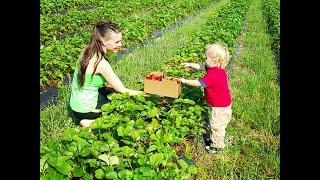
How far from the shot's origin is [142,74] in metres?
7.11

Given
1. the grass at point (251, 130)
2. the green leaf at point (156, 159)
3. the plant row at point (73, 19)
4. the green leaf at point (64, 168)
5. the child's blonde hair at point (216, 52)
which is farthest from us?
the plant row at point (73, 19)

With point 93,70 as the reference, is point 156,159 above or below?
below

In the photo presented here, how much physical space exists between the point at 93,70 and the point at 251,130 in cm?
208

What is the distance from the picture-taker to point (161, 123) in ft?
15.7

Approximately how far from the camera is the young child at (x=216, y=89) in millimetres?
4402

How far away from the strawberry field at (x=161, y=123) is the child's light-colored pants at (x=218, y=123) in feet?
0.46

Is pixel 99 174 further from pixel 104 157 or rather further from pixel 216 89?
pixel 216 89

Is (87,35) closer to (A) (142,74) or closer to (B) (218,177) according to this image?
(A) (142,74)

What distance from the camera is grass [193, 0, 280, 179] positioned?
13.8 feet

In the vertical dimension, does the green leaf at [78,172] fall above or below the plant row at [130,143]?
below

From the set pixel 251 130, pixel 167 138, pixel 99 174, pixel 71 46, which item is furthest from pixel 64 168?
pixel 71 46

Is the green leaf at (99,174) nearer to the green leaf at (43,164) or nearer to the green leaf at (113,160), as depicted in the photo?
the green leaf at (113,160)

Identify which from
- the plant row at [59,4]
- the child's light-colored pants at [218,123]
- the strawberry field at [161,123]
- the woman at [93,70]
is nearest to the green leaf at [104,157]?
the strawberry field at [161,123]
